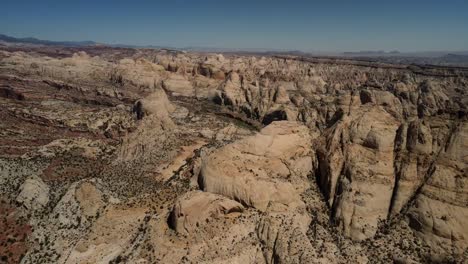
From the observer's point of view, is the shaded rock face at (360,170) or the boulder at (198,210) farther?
the boulder at (198,210)

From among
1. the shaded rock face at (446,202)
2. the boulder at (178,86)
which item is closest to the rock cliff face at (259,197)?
the shaded rock face at (446,202)

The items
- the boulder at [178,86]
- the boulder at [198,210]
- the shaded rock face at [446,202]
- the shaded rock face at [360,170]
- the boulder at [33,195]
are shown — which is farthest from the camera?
the boulder at [178,86]

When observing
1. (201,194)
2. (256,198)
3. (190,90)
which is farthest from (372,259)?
(190,90)

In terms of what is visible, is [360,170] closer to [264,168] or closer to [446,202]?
[446,202]

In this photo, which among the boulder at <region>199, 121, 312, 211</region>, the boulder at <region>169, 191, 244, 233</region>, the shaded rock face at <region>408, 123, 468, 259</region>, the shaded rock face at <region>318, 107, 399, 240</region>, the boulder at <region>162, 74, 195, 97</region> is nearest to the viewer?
the shaded rock face at <region>408, 123, 468, 259</region>

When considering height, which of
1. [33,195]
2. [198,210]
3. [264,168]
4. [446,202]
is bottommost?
[33,195]

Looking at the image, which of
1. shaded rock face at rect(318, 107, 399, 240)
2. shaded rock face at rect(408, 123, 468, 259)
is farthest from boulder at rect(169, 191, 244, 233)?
shaded rock face at rect(408, 123, 468, 259)

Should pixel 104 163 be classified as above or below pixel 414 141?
below

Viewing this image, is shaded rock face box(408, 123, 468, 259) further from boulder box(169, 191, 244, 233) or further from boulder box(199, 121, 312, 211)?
boulder box(169, 191, 244, 233)

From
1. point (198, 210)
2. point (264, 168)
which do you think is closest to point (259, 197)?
point (264, 168)

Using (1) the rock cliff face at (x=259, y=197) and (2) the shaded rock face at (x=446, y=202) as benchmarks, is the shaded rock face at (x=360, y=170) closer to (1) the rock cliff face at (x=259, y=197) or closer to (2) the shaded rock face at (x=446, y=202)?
(1) the rock cliff face at (x=259, y=197)

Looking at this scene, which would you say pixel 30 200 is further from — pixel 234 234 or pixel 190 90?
pixel 190 90
